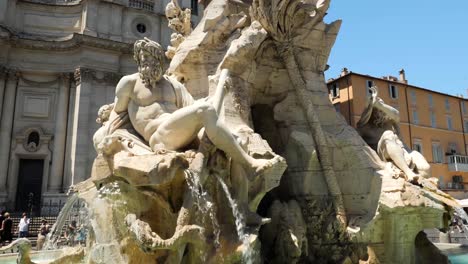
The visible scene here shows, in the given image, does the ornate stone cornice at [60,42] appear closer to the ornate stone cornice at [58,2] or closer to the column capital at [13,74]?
the column capital at [13,74]

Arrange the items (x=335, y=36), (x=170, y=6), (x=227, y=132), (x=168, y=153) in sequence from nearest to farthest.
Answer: (x=168, y=153) → (x=227, y=132) → (x=335, y=36) → (x=170, y=6)

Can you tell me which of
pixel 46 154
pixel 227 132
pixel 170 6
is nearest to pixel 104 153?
pixel 227 132

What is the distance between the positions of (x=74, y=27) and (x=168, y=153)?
81.4ft

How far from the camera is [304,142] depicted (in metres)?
6.33

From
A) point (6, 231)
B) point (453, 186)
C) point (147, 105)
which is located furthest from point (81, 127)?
point (453, 186)

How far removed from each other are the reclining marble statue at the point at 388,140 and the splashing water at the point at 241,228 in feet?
9.59

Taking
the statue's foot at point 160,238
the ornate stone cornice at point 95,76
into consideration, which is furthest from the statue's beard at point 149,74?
the ornate stone cornice at point 95,76

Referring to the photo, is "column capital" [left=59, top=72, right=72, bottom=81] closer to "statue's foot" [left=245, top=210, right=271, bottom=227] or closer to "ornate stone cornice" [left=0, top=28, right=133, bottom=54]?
"ornate stone cornice" [left=0, top=28, right=133, bottom=54]

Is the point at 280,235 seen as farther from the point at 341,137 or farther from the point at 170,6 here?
the point at 170,6

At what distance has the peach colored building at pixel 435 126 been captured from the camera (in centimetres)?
2545

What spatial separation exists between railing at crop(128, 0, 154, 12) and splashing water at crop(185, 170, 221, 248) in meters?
25.8

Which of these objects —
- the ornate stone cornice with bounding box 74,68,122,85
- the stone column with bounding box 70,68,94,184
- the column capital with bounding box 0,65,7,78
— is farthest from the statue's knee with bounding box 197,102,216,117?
the column capital with bounding box 0,65,7,78

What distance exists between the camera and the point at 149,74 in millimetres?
4941

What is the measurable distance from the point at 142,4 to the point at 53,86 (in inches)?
322
